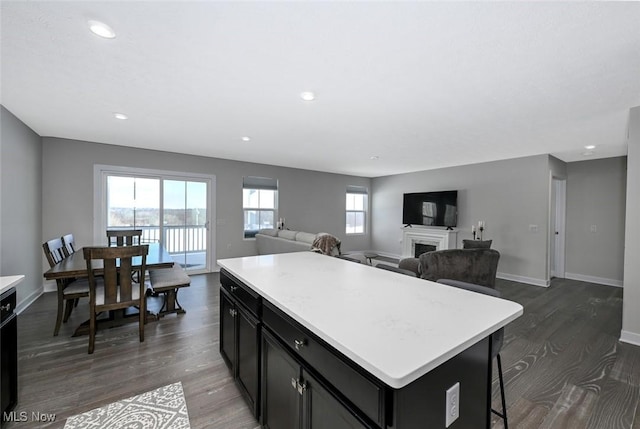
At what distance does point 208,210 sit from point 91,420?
14.2 feet

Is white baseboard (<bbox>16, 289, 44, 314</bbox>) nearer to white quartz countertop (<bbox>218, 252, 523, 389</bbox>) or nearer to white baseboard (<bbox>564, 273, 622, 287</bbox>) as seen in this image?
white quartz countertop (<bbox>218, 252, 523, 389</bbox>)

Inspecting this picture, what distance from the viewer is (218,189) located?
5723mm

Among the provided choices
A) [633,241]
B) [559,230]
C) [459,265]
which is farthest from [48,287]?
[559,230]

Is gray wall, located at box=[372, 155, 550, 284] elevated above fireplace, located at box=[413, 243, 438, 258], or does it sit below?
above

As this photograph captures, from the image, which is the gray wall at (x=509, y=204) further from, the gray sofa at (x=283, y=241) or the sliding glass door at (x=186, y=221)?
the sliding glass door at (x=186, y=221)

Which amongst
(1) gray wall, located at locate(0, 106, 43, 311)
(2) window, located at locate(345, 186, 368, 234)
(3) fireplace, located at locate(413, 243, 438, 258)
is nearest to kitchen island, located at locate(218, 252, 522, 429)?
(1) gray wall, located at locate(0, 106, 43, 311)

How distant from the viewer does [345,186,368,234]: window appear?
813 cm

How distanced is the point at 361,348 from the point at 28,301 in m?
4.95

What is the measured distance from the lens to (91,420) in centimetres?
166

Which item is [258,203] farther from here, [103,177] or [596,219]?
[596,219]

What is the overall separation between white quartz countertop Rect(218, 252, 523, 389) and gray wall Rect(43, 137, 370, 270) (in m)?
4.15

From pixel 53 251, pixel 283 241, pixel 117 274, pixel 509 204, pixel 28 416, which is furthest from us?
pixel 509 204

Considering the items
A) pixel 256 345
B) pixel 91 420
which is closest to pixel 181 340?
pixel 91 420

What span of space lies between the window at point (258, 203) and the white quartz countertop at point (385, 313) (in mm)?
4409
